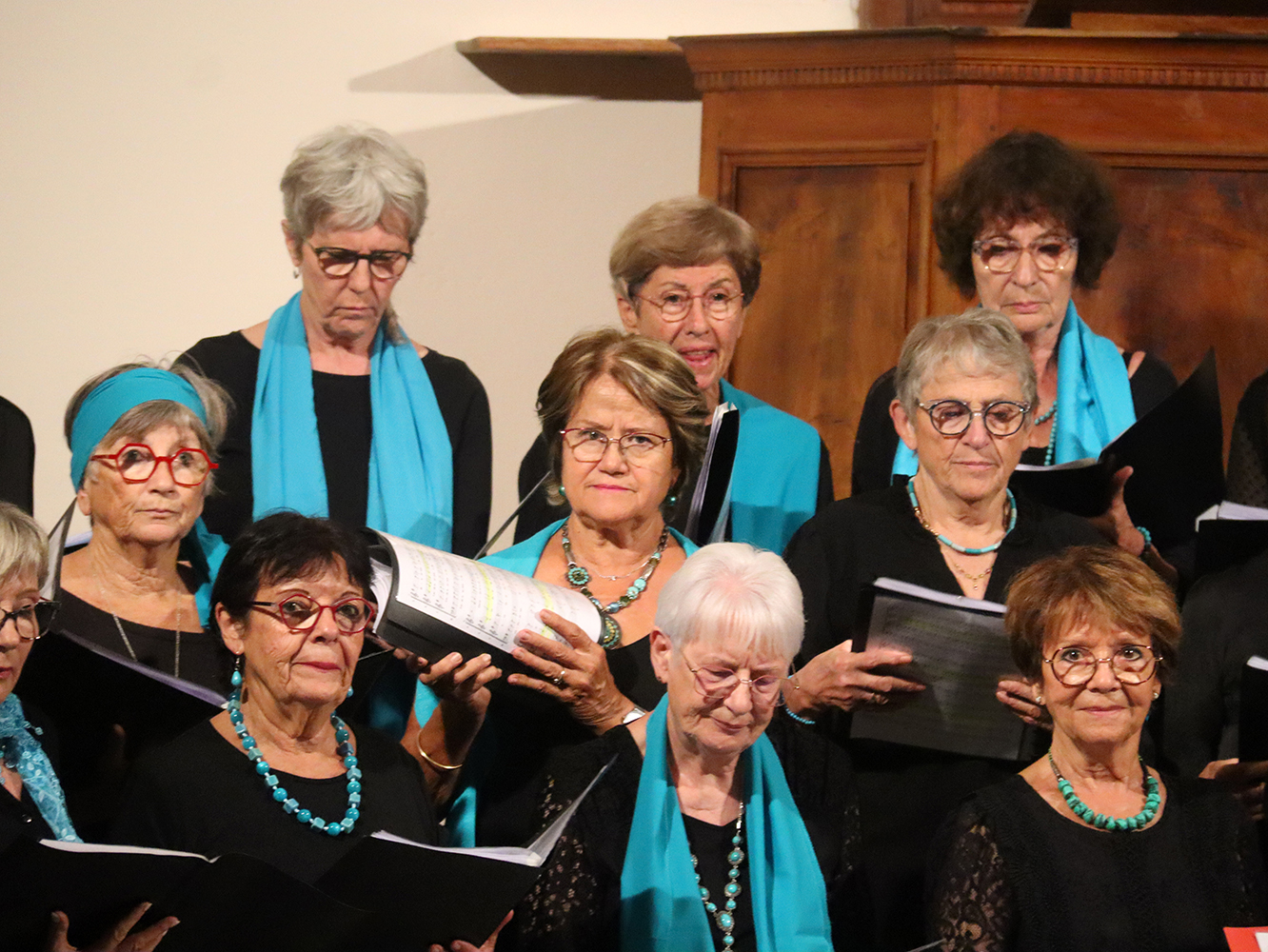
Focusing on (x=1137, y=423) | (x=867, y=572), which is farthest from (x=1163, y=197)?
(x=867, y=572)

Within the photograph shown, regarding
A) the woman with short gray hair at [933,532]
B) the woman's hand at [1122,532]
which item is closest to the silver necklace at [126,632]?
the woman with short gray hair at [933,532]

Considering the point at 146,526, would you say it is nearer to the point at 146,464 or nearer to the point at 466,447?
the point at 146,464

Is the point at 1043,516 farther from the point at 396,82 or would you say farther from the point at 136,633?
the point at 396,82

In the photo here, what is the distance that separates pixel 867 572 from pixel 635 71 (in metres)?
2.71

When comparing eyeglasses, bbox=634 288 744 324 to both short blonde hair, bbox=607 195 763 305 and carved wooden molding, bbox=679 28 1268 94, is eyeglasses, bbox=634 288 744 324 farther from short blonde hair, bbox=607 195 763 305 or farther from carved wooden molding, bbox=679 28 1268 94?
carved wooden molding, bbox=679 28 1268 94

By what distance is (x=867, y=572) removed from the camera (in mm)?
2471

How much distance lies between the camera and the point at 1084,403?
2.93 meters

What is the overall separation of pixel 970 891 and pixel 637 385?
0.97 metres

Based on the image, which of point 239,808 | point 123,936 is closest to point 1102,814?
point 239,808

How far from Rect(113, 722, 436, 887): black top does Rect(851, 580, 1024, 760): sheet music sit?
2.25ft

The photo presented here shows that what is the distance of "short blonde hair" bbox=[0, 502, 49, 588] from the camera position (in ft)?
6.46

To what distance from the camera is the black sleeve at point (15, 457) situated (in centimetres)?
280

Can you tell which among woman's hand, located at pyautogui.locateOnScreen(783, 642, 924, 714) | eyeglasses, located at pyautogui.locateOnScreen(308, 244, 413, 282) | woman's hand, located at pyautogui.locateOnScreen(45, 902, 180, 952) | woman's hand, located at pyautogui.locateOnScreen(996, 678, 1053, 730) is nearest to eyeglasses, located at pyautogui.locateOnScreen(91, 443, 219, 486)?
eyeglasses, located at pyautogui.locateOnScreen(308, 244, 413, 282)

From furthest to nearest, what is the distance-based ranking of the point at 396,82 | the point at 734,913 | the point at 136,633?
the point at 396,82
the point at 136,633
the point at 734,913
